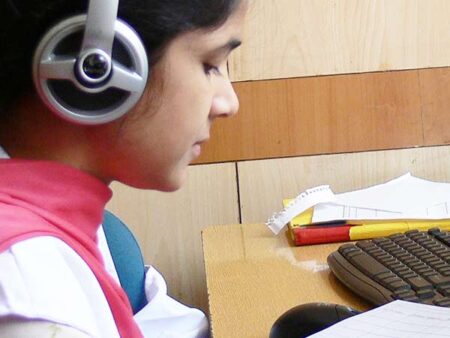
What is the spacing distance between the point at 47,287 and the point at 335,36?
1.08 m

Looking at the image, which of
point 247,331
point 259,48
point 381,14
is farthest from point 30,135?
point 381,14

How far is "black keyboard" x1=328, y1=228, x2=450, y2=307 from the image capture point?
0.93m

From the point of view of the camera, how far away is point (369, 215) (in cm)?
132

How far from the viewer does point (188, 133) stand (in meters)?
0.74

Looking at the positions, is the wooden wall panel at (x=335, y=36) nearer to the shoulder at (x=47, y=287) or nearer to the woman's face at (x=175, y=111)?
the woman's face at (x=175, y=111)

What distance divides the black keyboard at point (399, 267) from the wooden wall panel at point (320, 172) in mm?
428

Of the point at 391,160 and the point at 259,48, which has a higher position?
the point at 259,48

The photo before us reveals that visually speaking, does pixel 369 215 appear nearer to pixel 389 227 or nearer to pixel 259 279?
pixel 389 227

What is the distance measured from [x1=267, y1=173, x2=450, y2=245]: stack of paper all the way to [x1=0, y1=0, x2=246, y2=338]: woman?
0.55 metres

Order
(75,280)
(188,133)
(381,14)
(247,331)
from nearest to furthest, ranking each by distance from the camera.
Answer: (75,280) → (188,133) → (247,331) → (381,14)

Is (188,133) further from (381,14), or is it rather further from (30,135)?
(381,14)

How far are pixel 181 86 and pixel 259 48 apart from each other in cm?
87

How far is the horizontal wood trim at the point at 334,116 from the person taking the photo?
1.58 meters

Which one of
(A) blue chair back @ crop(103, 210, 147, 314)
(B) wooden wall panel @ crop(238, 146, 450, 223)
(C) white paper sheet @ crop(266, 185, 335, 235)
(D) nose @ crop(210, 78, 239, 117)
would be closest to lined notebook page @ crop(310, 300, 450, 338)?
(D) nose @ crop(210, 78, 239, 117)
